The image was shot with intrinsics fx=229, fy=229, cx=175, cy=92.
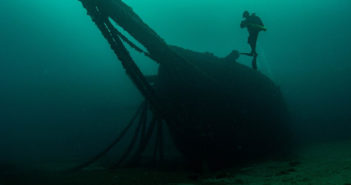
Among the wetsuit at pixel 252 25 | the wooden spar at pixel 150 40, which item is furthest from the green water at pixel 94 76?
the wetsuit at pixel 252 25

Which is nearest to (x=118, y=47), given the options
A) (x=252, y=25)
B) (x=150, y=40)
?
(x=150, y=40)

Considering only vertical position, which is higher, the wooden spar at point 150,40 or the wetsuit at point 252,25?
the wetsuit at point 252,25

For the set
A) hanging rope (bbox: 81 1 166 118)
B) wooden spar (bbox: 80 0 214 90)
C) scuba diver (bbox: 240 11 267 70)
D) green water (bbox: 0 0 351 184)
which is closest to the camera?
wooden spar (bbox: 80 0 214 90)

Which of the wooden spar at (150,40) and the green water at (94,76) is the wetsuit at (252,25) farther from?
the green water at (94,76)

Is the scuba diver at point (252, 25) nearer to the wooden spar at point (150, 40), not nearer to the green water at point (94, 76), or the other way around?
the wooden spar at point (150, 40)

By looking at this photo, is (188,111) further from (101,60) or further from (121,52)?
(101,60)

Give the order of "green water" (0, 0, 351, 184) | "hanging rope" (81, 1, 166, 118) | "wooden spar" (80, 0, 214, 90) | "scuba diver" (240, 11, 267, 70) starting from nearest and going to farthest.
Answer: "wooden spar" (80, 0, 214, 90) < "hanging rope" (81, 1, 166, 118) < "scuba diver" (240, 11, 267, 70) < "green water" (0, 0, 351, 184)

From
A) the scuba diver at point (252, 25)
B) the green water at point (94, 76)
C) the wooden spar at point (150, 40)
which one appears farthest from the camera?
the green water at point (94, 76)

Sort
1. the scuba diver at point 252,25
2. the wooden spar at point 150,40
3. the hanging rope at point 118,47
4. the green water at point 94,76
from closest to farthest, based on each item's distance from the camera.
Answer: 1. the wooden spar at point 150,40
2. the hanging rope at point 118,47
3. the scuba diver at point 252,25
4. the green water at point 94,76

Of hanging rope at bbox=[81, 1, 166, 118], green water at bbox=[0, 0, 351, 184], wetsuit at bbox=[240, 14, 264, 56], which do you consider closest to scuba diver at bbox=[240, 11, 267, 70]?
wetsuit at bbox=[240, 14, 264, 56]

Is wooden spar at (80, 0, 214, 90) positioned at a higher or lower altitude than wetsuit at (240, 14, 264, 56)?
lower

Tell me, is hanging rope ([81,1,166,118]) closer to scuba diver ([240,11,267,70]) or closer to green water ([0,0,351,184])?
→ scuba diver ([240,11,267,70])

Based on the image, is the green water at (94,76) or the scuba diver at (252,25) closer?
the scuba diver at (252,25)

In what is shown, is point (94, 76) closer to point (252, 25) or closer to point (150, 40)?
point (252, 25)
